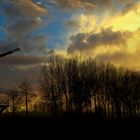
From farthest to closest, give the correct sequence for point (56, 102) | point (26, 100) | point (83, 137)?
point (26, 100)
point (56, 102)
point (83, 137)

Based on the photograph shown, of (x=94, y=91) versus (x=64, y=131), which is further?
(x=94, y=91)

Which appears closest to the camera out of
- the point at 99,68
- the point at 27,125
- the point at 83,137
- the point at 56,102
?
the point at 83,137

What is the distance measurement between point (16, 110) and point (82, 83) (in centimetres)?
2789

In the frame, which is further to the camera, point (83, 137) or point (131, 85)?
point (131, 85)

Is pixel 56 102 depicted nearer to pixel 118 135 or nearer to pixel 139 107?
pixel 139 107

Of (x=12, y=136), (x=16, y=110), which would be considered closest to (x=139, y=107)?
(x=16, y=110)

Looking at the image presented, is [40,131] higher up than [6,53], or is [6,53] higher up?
[6,53]

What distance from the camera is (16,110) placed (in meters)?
102

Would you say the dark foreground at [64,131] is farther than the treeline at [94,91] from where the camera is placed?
No

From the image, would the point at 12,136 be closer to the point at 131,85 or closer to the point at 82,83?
the point at 82,83

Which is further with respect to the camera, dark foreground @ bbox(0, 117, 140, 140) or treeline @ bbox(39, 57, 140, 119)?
treeline @ bbox(39, 57, 140, 119)

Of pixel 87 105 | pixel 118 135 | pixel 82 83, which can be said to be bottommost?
pixel 118 135

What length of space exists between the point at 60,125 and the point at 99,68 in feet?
191

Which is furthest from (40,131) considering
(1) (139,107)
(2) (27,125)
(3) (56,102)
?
(1) (139,107)
